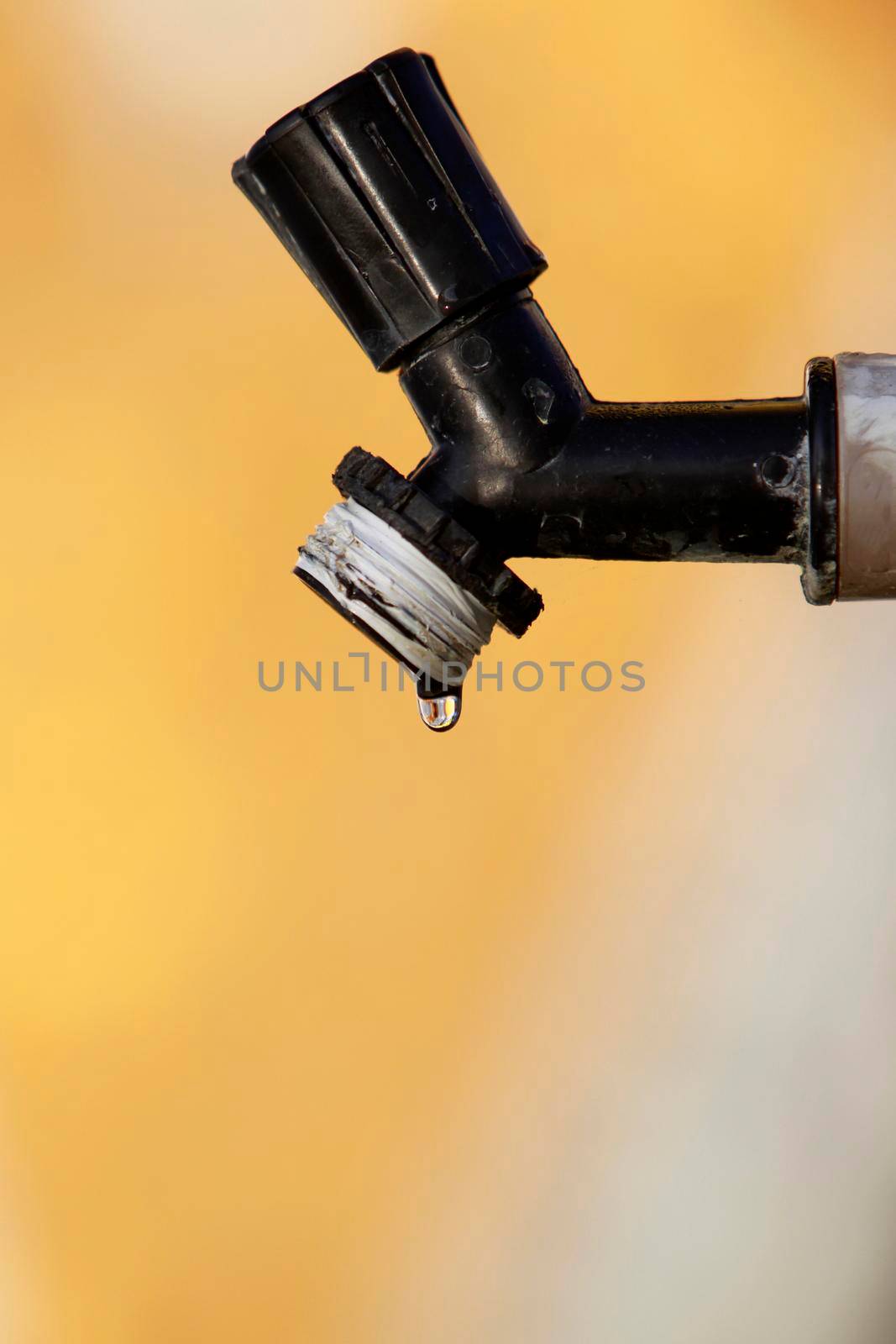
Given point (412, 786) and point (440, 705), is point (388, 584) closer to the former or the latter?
point (440, 705)

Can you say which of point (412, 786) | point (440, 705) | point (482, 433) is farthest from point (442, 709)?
point (412, 786)

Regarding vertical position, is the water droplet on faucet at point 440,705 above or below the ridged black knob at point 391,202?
below

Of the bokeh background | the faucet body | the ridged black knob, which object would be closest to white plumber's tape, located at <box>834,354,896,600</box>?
the faucet body

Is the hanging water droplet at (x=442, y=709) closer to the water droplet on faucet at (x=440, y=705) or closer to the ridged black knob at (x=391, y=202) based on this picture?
the water droplet on faucet at (x=440, y=705)

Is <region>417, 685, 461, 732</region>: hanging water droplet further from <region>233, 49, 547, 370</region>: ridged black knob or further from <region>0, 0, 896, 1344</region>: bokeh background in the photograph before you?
<region>0, 0, 896, 1344</region>: bokeh background

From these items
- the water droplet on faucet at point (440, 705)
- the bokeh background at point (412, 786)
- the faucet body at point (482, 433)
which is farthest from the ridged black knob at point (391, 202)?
the bokeh background at point (412, 786)

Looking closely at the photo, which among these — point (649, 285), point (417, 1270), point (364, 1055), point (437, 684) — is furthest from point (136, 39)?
point (417, 1270)
